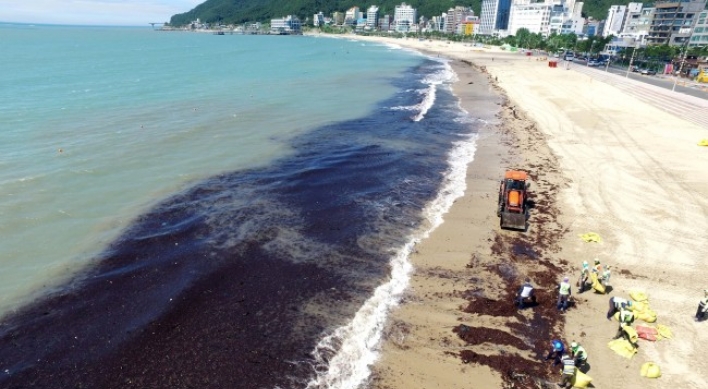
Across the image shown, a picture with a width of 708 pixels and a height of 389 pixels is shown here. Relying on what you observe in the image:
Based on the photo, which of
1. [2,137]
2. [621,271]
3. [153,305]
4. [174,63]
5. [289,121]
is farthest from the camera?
[174,63]

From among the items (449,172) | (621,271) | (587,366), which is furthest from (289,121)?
(587,366)

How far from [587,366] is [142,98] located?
183 feet

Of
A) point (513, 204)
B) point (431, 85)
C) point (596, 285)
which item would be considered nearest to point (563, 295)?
point (596, 285)

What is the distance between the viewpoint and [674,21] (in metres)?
126

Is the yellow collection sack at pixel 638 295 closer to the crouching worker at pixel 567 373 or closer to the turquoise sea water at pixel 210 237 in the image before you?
the crouching worker at pixel 567 373

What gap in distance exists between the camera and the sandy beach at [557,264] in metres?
13.2

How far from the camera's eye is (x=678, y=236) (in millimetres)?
20828

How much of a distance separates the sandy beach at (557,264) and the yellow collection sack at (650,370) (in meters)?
0.16

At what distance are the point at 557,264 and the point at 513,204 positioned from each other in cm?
422

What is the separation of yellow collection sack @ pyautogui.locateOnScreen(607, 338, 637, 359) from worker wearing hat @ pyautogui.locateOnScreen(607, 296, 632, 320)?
1.38 meters

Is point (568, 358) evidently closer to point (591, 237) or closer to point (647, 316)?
point (647, 316)

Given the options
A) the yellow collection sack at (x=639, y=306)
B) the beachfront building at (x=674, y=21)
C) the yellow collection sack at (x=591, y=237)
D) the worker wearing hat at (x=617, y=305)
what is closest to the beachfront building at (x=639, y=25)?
the beachfront building at (x=674, y=21)

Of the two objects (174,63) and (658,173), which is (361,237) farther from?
(174,63)

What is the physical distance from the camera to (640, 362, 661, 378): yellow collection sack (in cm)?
1259
